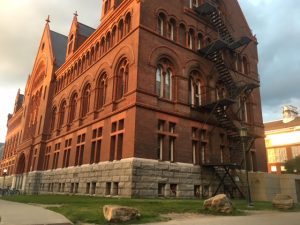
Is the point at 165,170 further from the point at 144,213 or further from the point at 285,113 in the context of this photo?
the point at 285,113

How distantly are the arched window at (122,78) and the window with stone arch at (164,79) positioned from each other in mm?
2717

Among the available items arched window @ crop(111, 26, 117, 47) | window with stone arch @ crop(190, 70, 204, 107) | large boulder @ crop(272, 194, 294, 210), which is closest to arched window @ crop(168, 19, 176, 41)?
window with stone arch @ crop(190, 70, 204, 107)

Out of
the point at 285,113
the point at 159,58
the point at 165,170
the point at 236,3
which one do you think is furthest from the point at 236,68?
the point at 285,113

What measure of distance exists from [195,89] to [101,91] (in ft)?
30.5

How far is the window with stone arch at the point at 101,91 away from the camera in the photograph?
28.4m

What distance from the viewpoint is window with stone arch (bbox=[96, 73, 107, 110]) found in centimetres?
2840

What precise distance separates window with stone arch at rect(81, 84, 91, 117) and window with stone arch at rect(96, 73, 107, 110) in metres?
2.41

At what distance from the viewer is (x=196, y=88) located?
1075 inches

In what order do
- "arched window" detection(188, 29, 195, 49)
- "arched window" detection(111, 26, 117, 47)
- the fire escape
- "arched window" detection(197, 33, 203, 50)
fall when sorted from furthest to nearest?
"arched window" detection(197, 33, 203, 50)
"arched window" detection(111, 26, 117, 47)
"arched window" detection(188, 29, 195, 49)
the fire escape

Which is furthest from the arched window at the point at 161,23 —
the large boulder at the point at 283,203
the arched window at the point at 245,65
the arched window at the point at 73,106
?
the large boulder at the point at 283,203

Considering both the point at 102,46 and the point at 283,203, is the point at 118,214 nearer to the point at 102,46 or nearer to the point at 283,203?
the point at 283,203

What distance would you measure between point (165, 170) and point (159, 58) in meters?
9.19

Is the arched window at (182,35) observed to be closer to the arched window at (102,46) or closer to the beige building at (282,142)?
the arched window at (102,46)

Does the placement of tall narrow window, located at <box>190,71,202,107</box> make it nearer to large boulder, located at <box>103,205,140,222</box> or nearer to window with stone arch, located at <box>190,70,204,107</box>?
window with stone arch, located at <box>190,70,204,107</box>
